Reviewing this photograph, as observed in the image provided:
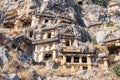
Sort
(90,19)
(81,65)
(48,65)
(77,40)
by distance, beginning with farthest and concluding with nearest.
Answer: (90,19)
(77,40)
(81,65)
(48,65)

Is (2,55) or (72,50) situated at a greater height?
(2,55)

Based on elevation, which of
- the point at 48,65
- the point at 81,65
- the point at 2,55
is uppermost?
the point at 2,55

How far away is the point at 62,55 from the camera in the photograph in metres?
34.1

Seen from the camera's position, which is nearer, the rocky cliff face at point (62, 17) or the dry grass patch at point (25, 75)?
the dry grass patch at point (25, 75)

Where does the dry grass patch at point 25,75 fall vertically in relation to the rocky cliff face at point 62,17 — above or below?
above

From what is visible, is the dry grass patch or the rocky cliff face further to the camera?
the rocky cliff face

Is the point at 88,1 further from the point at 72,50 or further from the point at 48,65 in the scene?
the point at 48,65

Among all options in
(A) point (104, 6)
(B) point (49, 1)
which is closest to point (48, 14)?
(B) point (49, 1)

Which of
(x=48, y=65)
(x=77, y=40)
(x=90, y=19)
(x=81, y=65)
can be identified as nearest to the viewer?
(x=48, y=65)

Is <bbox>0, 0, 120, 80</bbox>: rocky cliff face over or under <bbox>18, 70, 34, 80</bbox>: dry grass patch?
under

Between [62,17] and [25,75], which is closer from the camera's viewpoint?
[25,75]

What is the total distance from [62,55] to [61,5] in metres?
15.8

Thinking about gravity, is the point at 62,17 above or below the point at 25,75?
below

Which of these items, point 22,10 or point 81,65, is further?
point 22,10
